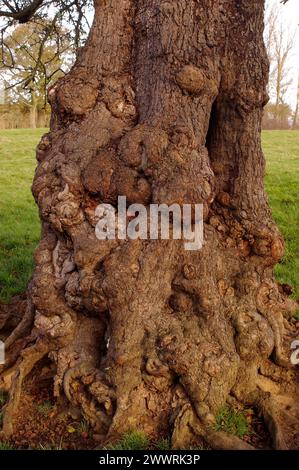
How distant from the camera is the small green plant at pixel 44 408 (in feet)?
11.6

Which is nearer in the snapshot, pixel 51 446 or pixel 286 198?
pixel 51 446

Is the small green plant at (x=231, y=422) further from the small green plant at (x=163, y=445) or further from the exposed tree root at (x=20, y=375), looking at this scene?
the exposed tree root at (x=20, y=375)

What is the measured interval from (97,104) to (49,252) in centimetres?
137

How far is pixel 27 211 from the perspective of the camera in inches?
385

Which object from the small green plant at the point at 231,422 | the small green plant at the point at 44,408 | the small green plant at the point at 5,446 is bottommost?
the small green plant at the point at 5,446

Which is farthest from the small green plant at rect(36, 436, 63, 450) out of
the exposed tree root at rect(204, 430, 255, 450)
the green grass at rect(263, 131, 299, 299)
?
the green grass at rect(263, 131, 299, 299)

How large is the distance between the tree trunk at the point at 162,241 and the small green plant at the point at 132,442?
0.30 ft

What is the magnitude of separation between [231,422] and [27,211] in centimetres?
754

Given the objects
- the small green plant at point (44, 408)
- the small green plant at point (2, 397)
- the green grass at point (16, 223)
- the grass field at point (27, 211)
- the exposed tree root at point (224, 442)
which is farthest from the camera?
Answer: the grass field at point (27, 211)

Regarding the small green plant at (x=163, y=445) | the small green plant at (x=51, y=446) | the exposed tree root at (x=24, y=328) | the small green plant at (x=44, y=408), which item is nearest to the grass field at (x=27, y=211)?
the exposed tree root at (x=24, y=328)

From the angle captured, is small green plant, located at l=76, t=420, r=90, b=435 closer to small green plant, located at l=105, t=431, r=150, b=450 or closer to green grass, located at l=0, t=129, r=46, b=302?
small green plant, located at l=105, t=431, r=150, b=450

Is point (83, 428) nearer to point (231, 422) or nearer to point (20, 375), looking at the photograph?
point (20, 375)

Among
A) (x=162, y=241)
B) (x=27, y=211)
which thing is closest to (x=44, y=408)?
(x=162, y=241)
